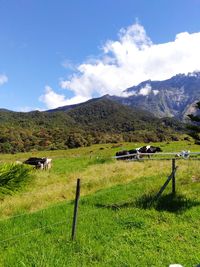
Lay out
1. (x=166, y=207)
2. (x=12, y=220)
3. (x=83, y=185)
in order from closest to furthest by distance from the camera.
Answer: (x=12, y=220), (x=166, y=207), (x=83, y=185)

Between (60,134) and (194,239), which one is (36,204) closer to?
(194,239)

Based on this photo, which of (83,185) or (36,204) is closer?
(36,204)

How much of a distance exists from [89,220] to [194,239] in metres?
3.60

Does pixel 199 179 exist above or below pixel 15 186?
below

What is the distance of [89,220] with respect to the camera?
1155 centimetres

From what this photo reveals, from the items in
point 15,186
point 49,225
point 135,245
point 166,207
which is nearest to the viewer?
point 15,186

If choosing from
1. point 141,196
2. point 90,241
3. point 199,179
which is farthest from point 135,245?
point 199,179

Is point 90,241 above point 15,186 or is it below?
below

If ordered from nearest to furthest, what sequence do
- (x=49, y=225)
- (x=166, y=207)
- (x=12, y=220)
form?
(x=49, y=225)
(x=12, y=220)
(x=166, y=207)

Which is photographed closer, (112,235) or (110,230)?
(112,235)

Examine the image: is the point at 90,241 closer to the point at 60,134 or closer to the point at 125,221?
the point at 125,221

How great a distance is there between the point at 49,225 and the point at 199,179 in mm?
9530

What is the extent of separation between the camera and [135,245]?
9414mm

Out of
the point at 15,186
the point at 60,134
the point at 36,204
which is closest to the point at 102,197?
the point at 36,204
